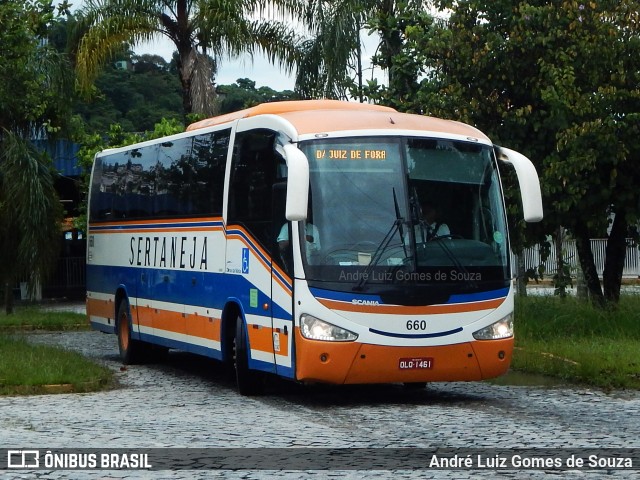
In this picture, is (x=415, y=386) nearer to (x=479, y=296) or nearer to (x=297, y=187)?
(x=479, y=296)

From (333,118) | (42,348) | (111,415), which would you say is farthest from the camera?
(42,348)

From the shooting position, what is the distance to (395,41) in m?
28.2

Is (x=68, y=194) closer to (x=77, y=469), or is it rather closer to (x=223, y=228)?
(x=223, y=228)

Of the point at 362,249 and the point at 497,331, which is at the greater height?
the point at 362,249

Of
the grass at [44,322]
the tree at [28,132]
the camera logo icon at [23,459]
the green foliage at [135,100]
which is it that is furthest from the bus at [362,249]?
the green foliage at [135,100]

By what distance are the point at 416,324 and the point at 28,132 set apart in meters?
16.6

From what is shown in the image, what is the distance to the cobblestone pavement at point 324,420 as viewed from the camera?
11.4m

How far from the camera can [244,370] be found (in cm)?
1625

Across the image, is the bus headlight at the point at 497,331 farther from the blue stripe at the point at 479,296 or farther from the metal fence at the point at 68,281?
the metal fence at the point at 68,281

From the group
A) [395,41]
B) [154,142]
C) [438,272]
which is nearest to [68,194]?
[395,41]

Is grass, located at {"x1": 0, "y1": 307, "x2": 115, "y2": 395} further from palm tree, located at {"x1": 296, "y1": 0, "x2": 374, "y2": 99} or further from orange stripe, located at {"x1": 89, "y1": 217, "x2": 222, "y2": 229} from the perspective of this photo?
palm tree, located at {"x1": 296, "y1": 0, "x2": 374, "y2": 99}

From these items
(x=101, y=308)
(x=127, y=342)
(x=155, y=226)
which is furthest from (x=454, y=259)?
(x=101, y=308)

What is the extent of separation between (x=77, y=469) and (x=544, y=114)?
13.7m

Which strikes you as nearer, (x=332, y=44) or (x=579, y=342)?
(x=579, y=342)
